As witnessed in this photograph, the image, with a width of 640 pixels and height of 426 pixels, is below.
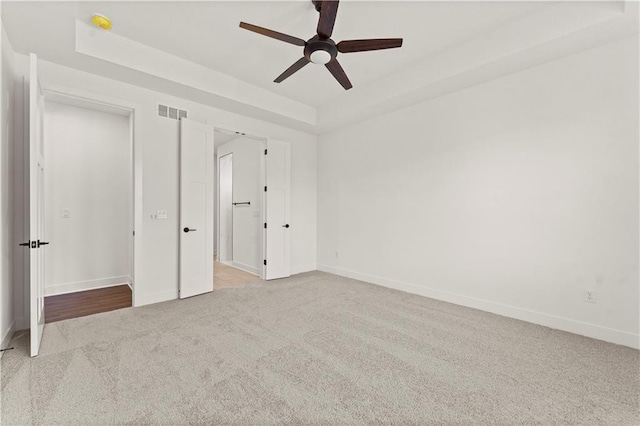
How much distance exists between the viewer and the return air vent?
379 centimetres

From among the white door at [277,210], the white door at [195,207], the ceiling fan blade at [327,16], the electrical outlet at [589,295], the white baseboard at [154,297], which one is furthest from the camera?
the white door at [277,210]

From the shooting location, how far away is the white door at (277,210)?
4980mm

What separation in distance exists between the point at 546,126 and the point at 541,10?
109cm

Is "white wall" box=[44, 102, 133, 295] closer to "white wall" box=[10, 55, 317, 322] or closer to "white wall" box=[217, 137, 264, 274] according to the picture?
"white wall" box=[10, 55, 317, 322]

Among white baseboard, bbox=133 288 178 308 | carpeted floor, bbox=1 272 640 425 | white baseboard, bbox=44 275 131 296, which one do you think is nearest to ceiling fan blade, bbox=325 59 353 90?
carpeted floor, bbox=1 272 640 425

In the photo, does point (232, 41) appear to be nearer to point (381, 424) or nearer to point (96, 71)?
point (96, 71)

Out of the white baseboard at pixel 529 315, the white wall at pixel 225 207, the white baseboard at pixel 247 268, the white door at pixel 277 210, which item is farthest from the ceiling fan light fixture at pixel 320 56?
the white wall at pixel 225 207

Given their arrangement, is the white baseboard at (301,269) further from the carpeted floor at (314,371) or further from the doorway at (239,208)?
the carpeted floor at (314,371)

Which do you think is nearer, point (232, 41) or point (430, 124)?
point (232, 41)

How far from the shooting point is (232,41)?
10.3 feet

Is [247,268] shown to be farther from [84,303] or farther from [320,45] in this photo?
[320,45]

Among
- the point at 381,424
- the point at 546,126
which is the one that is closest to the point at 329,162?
the point at 546,126

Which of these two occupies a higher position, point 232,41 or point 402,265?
point 232,41

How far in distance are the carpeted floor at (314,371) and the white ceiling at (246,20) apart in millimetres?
2785
